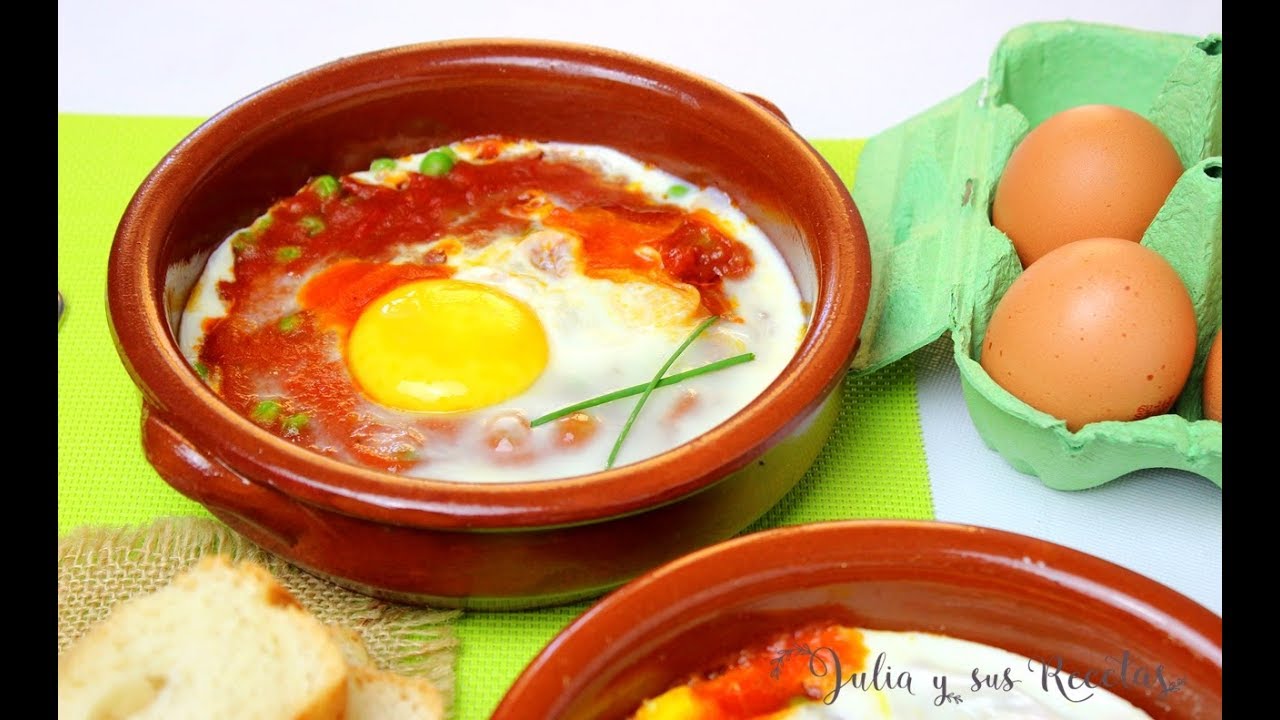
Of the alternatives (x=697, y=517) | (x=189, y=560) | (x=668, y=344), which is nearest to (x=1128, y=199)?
(x=668, y=344)

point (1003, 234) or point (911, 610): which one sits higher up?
point (1003, 234)

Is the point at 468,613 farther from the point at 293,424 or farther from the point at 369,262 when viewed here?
the point at 369,262

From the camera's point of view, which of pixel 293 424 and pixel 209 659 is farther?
pixel 293 424

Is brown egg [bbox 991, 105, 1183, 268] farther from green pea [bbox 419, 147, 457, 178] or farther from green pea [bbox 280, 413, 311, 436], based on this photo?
green pea [bbox 280, 413, 311, 436]

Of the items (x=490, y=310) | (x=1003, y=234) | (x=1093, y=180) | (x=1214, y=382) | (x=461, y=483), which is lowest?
(x=461, y=483)

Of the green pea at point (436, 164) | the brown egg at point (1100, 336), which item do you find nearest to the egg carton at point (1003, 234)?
the brown egg at point (1100, 336)

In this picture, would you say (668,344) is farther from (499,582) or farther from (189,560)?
(189,560)

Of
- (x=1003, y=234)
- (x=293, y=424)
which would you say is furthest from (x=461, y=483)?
(x=1003, y=234)
